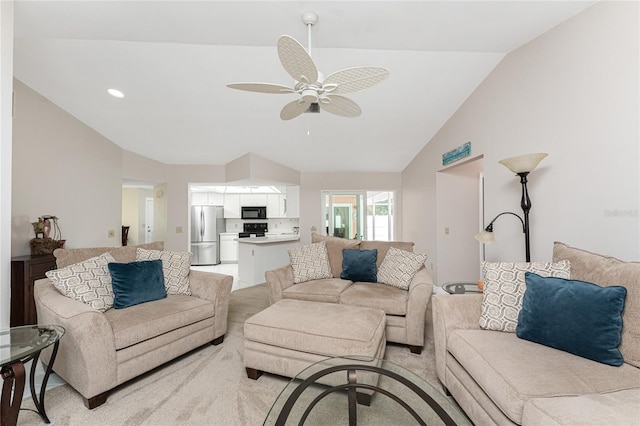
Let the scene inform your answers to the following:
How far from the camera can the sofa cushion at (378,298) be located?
2422 millimetres

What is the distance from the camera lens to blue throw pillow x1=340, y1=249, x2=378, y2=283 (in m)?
3.06

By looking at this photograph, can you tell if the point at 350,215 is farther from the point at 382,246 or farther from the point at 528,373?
the point at 528,373

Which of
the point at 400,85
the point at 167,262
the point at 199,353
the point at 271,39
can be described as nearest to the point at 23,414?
the point at 199,353

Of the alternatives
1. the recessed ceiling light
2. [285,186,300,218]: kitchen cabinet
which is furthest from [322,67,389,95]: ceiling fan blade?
[285,186,300,218]: kitchen cabinet

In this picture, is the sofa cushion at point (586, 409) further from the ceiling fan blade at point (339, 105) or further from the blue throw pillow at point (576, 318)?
the ceiling fan blade at point (339, 105)

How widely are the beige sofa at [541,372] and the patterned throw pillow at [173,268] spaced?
7.40ft

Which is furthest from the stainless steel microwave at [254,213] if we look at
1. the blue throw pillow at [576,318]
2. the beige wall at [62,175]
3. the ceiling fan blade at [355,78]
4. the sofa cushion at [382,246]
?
the blue throw pillow at [576,318]

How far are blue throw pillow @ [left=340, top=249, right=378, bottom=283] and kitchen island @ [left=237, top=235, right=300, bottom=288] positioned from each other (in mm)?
1936

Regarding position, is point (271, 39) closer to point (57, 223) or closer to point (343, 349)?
point (343, 349)

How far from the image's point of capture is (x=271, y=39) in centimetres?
229

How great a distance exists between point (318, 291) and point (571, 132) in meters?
2.56

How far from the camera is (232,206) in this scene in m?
7.37

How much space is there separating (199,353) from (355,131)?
11.3 feet

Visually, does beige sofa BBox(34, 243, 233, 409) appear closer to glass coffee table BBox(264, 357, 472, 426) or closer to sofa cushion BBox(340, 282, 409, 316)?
sofa cushion BBox(340, 282, 409, 316)
